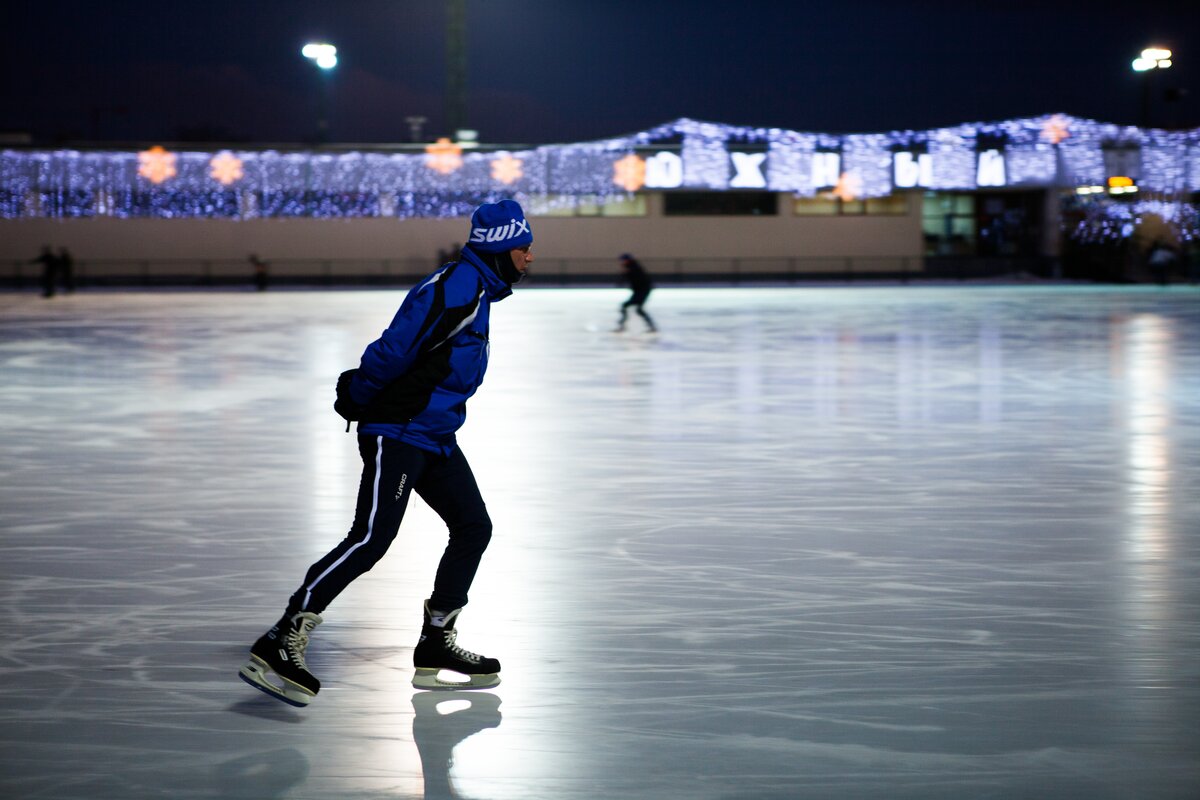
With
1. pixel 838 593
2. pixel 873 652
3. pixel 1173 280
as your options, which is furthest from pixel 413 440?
pixel 1173 280

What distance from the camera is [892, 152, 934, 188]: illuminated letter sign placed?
55094mm

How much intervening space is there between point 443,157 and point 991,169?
60.2 feet

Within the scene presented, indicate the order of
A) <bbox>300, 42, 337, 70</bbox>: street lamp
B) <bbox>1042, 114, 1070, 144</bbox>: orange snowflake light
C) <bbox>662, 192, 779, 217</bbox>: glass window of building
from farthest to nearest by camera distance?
<bbox>662, 192, 779, 217</bbox>: glass window of building
<bbox>1042, 114, 1070, 144</bbox>: orange snowflake light
<bbox>300, 42, 337, 70</bbox>: street lamp

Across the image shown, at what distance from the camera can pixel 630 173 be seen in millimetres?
54469

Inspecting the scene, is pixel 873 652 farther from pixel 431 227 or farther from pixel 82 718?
pixel 431 227

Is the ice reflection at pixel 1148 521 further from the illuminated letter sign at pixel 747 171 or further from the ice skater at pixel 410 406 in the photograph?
the illuminated letter sign at pixel 747 171

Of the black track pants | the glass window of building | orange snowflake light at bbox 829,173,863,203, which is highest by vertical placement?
orange snowflake light at bbox 829,173,863,203

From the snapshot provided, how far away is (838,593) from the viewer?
6301 mm

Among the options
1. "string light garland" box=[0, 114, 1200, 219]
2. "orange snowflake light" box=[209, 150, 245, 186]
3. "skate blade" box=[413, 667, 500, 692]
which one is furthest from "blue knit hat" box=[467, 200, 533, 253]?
"orange snowflake light" box=[209, 150, 245, 186]

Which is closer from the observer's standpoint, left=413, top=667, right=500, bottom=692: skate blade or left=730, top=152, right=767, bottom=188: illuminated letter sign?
left=413, top=667, right=500, bottom=692: skate blade

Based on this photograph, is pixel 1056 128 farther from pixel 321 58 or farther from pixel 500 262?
pixel 500 262

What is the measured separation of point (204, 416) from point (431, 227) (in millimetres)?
41297

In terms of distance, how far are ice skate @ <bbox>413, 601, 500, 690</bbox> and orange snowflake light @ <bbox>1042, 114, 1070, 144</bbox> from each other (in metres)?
51.6

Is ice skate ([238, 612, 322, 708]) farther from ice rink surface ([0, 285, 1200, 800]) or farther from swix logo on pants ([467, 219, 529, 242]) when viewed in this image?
swix logo on pants ([467, 219, 529, 242])
